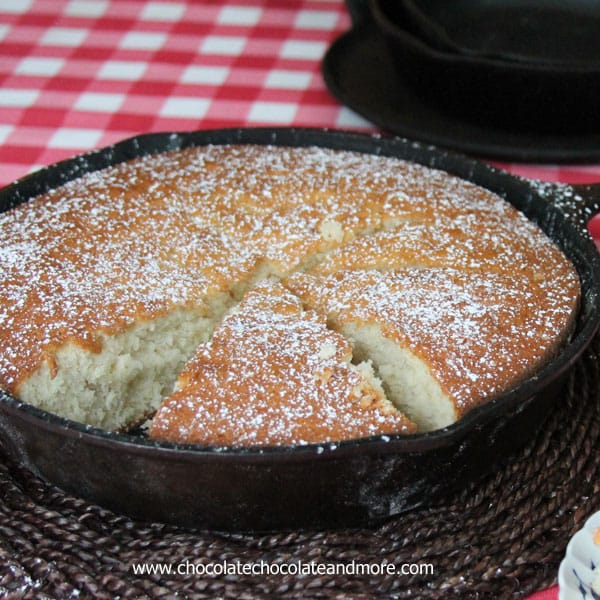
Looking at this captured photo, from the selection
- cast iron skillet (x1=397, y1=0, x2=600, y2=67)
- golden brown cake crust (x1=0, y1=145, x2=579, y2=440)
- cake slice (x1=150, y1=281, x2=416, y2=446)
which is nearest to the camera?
cake slice (x1=150, y1=281, x2=416, y2=446)

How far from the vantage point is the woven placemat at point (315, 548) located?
1305mm

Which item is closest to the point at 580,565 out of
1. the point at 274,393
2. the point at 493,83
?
the point at 274,393

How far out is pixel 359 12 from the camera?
2.72m

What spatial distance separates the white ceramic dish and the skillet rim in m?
0.20

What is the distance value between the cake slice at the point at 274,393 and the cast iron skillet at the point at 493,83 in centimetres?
90

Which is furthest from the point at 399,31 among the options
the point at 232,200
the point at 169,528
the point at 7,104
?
the point at 169,528

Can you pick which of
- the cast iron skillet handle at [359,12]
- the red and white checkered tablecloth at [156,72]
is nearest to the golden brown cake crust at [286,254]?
the red and white checkered tablecloth at [156,72]

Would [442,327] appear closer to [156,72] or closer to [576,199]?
[576,199]

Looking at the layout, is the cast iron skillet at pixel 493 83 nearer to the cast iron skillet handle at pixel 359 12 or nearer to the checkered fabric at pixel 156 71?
the checkered fabric at pixel 156 71

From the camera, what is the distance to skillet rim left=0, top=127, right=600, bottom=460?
1234mm

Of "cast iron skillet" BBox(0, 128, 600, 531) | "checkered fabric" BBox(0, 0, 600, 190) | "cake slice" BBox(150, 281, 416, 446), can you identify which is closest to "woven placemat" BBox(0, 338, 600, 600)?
"cast iron skillet" BBox(0, 128, 600, 531)

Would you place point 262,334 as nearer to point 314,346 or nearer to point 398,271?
point 314,346

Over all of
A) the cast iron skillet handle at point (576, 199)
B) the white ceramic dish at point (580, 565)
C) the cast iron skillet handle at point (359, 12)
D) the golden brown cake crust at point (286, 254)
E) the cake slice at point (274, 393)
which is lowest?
the white ceramic dish at point (580, 565)

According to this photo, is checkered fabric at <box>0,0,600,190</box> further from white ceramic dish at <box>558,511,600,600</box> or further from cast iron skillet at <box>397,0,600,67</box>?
white ceramic dish at <box>558,511,600,600</box>
